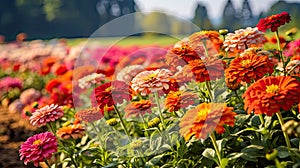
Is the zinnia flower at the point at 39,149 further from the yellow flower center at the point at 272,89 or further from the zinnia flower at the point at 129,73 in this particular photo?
the yellow flower center at the point at 272,89

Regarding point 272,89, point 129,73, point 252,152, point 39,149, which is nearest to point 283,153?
point 252,152

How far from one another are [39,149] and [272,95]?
3.48ft

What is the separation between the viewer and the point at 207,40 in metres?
2.32

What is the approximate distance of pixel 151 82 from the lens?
193 centimetres

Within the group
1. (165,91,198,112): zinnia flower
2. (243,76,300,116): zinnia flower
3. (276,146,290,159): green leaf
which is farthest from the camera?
(165,91,198,112): zinnia flower

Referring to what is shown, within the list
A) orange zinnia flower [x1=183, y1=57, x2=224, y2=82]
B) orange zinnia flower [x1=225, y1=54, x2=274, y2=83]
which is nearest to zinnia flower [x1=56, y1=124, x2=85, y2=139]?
orange zinnia flower [x1=183, y1=57, x2=224, y2=82]

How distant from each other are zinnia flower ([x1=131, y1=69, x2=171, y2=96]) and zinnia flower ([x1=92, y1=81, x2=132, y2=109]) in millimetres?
187

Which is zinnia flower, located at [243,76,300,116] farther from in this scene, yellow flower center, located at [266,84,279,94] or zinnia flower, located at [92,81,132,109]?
zinnia flower, located at [92,81,132,109]

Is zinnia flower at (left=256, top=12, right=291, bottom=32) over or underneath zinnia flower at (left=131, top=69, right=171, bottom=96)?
over

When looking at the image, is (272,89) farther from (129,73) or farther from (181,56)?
(129,73)

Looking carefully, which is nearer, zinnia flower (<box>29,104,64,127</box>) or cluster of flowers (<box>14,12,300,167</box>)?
cluster of flowers (<box>14,12,300,167</box>)

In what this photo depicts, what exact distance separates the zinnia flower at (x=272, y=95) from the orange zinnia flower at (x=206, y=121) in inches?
3.4

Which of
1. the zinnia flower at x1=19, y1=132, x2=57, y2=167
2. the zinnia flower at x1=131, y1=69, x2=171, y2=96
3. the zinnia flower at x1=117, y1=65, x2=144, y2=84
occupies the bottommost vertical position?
the zinnia flower at x1=19, y1=132, x2=57, y2=167

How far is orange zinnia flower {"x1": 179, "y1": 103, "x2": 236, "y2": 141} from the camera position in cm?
156
